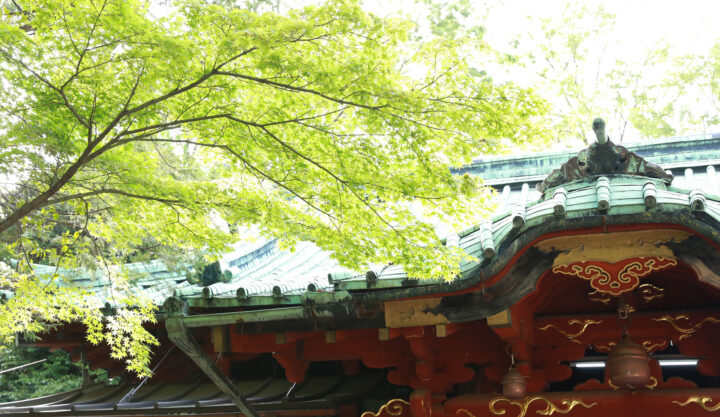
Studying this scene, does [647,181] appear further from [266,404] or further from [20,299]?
[20,299]

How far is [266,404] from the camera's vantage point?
6.62 m

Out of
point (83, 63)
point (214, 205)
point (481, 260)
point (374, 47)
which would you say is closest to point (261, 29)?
point (374, 47)

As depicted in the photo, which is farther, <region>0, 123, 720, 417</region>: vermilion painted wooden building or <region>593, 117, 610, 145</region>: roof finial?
<region>593, 117, 610, 145</region>: roof finial

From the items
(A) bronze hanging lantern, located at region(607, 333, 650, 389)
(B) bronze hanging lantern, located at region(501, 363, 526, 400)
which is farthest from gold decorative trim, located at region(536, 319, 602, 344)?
(B) bronze hanging lantern, located at region(501, 363, 526, 400)

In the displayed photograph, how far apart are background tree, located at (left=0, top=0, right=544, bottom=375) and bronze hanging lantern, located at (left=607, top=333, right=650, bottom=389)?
169cm

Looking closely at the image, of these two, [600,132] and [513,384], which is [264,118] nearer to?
[600,132]

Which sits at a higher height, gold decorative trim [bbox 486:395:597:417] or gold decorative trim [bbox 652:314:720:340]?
gold decorative trim [bbox 652:314:720:340]

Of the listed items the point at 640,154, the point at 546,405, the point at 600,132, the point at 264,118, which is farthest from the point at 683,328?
the point at 264,118

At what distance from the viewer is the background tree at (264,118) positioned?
157 inches

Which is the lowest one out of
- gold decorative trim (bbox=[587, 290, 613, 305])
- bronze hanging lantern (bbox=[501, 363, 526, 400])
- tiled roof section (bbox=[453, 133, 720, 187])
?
bronze hanging lantern (bbox=[501, 363, 526, 400])

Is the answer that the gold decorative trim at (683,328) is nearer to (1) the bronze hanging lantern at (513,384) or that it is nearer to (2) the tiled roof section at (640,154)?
(1) the bronze hanging lantern at (513,384)

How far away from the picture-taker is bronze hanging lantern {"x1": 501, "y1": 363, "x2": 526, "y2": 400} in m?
5.50

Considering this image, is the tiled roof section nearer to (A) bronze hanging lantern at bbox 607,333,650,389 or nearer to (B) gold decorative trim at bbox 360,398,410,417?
(A) bronze hanging lantern at bbox 607,333,650,389

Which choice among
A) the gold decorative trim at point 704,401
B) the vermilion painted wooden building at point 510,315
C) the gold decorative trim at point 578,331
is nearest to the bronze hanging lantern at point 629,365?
the vermilion painted wooden building at point 510,315
